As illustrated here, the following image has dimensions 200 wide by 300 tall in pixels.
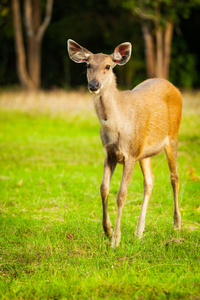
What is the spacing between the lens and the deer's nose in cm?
491

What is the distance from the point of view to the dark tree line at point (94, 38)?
22734 mm

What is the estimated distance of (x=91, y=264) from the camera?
4648mm

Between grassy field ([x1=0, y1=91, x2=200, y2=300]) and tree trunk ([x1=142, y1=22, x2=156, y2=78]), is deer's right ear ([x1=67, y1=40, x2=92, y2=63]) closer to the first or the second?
grassy field ([x1=0, y1=91, x2=200, y2=300])

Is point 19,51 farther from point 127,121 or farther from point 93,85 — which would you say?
point 93,85

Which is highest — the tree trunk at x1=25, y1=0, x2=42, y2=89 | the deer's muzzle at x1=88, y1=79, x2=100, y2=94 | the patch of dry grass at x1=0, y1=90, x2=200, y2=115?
the deer's muzzle at x1=88, y1=79, x2=100, y2=94

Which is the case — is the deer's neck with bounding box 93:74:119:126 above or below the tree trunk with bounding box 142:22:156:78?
above

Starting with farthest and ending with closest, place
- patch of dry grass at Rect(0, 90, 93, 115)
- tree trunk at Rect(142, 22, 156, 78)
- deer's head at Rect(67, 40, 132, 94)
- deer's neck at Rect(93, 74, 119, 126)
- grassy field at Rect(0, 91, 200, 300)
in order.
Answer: tree trunk at Rect(142, 22, 156, 78)
patch of dry grass at Rect(0, 90, 93, 115)
deer's neck at Rect(93, 74, 119, 126)
deer's head at Rect(67, 40, 132, 94)
grassy field at Rect(0, 91, 200, 300)

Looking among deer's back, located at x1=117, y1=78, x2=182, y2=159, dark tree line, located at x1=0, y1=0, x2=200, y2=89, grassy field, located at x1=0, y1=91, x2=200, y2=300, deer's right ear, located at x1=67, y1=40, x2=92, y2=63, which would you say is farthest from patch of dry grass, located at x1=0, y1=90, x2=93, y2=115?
deer's right ear, located at x1=67, y1=40, x2=92, y2=63

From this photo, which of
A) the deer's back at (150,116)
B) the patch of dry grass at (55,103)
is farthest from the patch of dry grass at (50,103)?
the deer's back at (150,116)

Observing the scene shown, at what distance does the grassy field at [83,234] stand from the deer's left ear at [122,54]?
1.99 metres

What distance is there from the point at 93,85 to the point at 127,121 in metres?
0.61

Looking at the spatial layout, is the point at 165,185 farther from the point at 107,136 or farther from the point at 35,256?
the point at 35,256

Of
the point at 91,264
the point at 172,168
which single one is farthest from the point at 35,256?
the point at 172,168

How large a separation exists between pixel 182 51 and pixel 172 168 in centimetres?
2459
